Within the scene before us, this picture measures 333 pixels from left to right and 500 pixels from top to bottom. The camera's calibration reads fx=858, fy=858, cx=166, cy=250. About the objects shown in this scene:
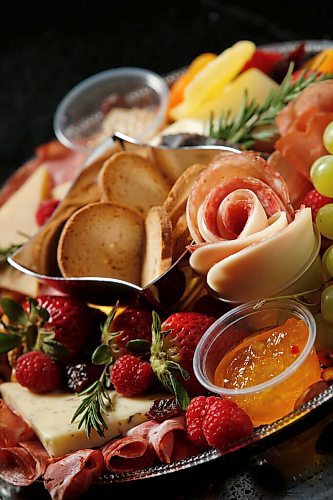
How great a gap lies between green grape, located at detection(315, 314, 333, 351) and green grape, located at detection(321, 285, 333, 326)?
0.01 m

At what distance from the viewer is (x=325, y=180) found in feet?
6.08

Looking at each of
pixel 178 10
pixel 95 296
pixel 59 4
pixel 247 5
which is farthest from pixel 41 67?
pixel 95 296

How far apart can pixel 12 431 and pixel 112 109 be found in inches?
56.2

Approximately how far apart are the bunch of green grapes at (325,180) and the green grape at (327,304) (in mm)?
127

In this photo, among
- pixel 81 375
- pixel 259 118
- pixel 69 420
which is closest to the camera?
pixel 69 420

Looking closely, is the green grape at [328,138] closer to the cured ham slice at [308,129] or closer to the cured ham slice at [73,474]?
the cured ham slice at [308,129]

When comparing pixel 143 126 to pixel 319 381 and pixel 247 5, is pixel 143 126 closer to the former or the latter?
pixel 247 5

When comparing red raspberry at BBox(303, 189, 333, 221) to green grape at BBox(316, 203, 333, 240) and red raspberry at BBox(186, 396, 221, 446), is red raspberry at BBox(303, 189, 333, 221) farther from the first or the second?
red raspberry at BBox(186, 396, 221, 446)

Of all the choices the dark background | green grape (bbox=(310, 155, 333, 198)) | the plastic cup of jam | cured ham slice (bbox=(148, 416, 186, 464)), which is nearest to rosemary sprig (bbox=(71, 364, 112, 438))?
cured ham slice (bbox=(148, 416, 186, 464))

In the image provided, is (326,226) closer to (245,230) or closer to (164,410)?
(245,230)

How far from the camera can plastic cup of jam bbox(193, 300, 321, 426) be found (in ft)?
5.49

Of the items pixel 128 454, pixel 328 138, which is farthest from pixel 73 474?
pixel 328 138

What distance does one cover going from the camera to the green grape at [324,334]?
1.77 meters

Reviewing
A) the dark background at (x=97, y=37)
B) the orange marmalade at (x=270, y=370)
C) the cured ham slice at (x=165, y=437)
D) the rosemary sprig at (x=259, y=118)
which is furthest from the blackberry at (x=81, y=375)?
the dark background at (x=97, y=37)
